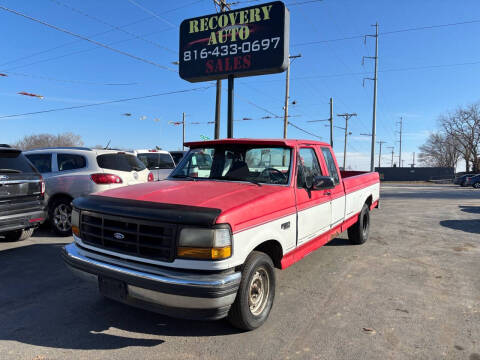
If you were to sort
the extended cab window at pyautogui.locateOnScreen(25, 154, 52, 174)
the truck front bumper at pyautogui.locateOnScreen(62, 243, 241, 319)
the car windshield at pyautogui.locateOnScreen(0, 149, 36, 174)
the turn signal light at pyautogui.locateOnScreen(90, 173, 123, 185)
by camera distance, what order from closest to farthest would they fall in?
the truck front bumper at pyautogui.locateOnScreen(62, 243, 241, 319) < the car windshield at pyautogui.locateOnScreen(0, 149, 36, 174) < the turn signal light at pyautogui.locateOnScreen(90, 173, 123, 185) < the extended cab window at pyautogui.locateOnScreen(25, 154, 52, 174)

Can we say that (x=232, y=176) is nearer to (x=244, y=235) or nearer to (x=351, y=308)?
(x=244, y=235)

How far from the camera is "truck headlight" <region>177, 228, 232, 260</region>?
2611mm

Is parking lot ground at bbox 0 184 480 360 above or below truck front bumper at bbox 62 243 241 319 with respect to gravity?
below

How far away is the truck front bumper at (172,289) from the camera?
2549 mm

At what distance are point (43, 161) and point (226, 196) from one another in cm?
577

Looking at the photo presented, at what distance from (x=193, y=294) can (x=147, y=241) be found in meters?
0.63

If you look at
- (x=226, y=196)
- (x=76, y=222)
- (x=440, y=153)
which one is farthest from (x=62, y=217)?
(x=440, y=153)

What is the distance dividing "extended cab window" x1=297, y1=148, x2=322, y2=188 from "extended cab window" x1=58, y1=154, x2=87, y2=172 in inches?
184

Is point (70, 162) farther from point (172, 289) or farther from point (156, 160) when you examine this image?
point (172, 289)

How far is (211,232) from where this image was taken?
2.60m

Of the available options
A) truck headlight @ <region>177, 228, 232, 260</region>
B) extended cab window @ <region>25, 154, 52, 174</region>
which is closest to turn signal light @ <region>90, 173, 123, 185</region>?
extended cab window @ <region>25, 154, 52, 174</region>

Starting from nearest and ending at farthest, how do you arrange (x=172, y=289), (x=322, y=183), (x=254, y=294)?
(x=172, y=289), (x=254, y=294), (x=322, y=183)

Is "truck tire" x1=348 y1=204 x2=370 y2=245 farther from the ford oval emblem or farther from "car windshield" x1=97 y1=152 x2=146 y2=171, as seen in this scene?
"car windshield" x1=97 y1=152 x2=146 y2=171

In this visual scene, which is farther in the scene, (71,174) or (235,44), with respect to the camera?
(235,44)
